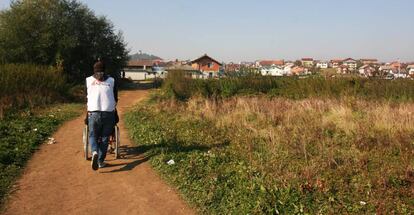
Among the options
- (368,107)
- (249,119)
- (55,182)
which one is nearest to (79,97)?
(249,119)

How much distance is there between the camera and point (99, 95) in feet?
23.0

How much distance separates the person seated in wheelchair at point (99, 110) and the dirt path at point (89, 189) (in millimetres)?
415

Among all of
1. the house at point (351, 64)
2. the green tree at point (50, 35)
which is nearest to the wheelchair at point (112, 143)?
the green tree at point (50, 35)

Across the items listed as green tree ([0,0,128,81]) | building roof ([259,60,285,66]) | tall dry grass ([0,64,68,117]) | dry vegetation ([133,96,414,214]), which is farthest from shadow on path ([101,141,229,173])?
building roof ([259,60,285,66])

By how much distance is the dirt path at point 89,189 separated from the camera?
5.33 meters

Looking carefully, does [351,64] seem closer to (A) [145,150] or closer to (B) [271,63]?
(B) [271,63]

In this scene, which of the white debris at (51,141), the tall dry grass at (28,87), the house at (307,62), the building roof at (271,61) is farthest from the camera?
the building roof at (271,61)

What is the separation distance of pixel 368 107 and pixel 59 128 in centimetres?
1027

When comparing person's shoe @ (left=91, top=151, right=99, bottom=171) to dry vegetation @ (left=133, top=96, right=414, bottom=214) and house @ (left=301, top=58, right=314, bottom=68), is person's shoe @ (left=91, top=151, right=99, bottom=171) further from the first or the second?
house @ (left=301, top=58, right=314, bottom=68)

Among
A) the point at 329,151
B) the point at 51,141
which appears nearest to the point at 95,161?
the point at 51,141

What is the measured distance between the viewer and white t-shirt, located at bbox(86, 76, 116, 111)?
7.02 meters

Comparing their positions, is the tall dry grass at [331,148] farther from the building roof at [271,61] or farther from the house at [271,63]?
the building roof at [271,61]

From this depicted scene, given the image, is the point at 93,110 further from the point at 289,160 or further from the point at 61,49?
the point at 61,49

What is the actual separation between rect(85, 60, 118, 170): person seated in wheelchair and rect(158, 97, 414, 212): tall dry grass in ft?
8.60
